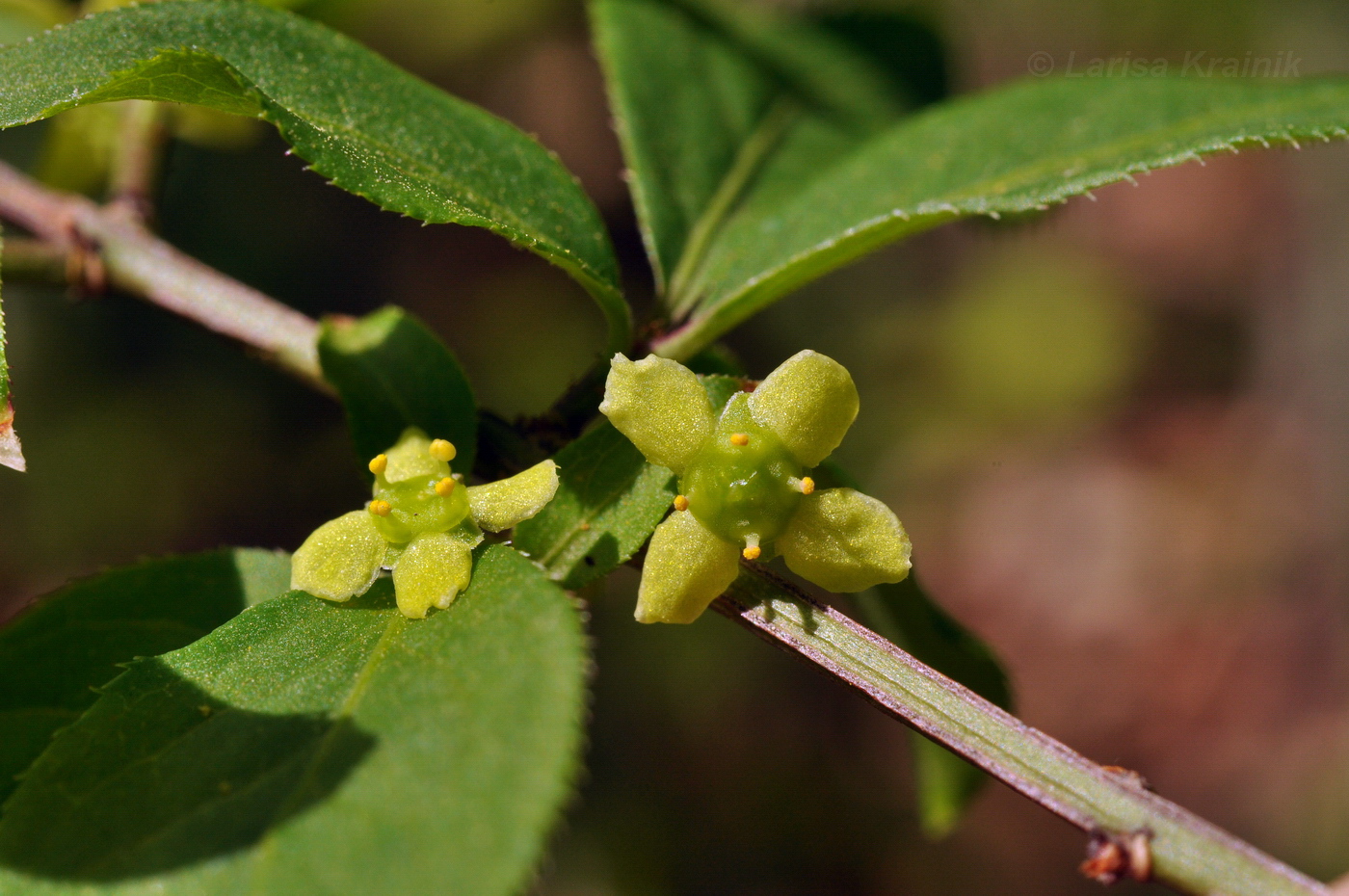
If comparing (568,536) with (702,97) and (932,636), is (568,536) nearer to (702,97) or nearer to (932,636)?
(932,636)

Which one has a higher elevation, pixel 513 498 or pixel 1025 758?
pixel 1025 758

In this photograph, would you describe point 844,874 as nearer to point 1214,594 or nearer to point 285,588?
Result: point 1214,594

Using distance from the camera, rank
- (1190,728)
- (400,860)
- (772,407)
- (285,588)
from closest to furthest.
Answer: (400,860), (772,407), (285,588), (1190,728)

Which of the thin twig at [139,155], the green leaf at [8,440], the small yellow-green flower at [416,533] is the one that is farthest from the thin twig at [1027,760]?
the thin twig at [139,155]

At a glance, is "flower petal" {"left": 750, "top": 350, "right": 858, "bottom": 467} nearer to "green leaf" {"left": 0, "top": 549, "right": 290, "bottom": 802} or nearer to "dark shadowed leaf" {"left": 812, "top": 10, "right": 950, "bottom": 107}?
"green leaf" {"left": 0, "top": 549, "right": 290, "bottom": 802}

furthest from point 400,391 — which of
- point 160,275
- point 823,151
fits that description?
point 823,151

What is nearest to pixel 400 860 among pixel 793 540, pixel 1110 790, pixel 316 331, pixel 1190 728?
pixel 793 540
